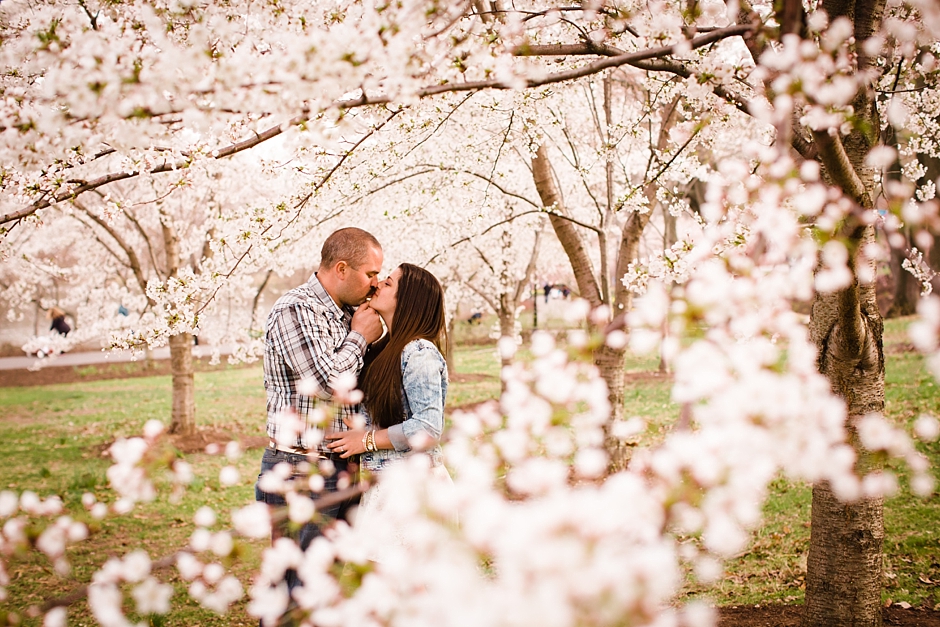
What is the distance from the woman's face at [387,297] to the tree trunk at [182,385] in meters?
7.50

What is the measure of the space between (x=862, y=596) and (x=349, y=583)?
3085mm

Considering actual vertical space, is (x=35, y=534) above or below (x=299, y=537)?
above

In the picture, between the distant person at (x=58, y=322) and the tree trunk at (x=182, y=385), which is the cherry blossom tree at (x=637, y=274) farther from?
the distant person at (x=58, y=322)

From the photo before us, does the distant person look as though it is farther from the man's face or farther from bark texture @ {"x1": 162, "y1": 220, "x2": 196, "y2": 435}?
the man's face

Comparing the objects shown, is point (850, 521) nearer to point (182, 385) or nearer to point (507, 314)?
point (182, 385)

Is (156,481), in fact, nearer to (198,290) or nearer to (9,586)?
(9,586)

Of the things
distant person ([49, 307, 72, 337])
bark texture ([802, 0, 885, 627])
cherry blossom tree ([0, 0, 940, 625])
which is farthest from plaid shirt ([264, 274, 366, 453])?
distant person ([49, 307, 72, 337])

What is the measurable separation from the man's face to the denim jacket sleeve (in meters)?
0.50

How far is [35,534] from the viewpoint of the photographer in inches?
64.1

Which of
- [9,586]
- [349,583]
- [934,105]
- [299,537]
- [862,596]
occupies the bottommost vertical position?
[9,586]

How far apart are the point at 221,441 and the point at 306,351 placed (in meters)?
7.78

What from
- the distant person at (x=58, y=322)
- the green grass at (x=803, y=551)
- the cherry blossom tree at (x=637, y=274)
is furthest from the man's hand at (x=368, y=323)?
the distant person at (x=58, y=322)

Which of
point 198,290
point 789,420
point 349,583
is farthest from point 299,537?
point 789,420

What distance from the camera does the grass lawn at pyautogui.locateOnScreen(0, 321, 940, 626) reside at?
4723mm
